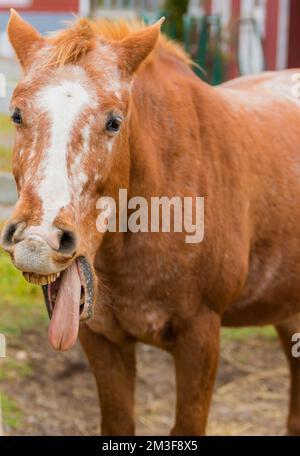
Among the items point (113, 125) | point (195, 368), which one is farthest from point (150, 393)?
point (113, 125)

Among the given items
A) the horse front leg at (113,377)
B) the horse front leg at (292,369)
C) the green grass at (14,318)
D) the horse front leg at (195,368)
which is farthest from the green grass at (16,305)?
the horse front leg at (195,368)

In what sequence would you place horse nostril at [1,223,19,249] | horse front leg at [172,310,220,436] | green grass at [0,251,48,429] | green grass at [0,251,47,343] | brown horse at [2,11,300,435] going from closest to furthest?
horse nostril at [1,223,19,249], brown horse at [2,11,300,435], horse front leg at [172,310,220,436], green grass at [0,251,48,429], green grass at [0,251,47,343]

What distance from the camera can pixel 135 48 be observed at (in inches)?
127

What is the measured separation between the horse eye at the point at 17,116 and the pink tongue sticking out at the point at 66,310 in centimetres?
48

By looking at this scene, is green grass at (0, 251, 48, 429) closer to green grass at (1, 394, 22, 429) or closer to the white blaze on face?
green grass at (1, 394, 22, 429)

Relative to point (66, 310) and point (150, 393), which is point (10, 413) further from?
point (66, 310)

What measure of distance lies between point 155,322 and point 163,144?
671mm

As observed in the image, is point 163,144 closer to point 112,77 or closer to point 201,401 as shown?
point 112,77

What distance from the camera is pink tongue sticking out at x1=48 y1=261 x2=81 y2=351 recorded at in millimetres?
3014

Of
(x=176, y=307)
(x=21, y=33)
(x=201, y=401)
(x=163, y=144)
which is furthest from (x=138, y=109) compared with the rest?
(x=201, y=401)

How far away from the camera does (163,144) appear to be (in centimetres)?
358

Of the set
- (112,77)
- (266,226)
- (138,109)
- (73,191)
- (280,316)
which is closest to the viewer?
(73,191)

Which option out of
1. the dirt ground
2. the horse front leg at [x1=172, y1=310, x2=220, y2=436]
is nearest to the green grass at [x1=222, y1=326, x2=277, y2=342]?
the dirt ground

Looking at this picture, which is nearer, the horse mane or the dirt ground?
the horse mane
